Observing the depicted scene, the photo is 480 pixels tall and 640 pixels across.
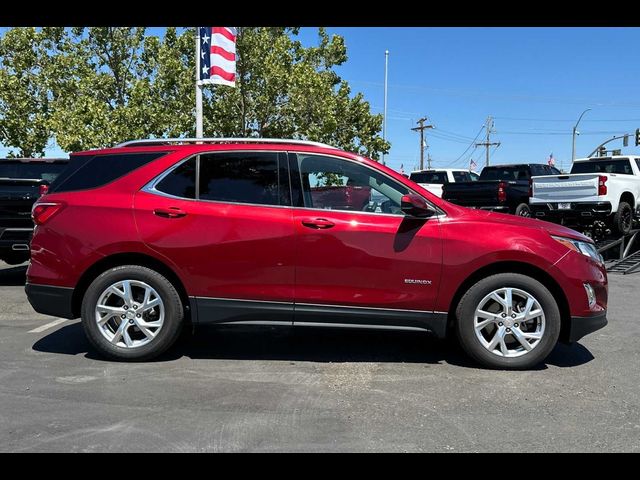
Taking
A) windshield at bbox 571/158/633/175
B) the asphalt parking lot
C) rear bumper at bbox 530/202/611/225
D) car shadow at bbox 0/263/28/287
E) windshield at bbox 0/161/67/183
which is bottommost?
the asphalt parking lot

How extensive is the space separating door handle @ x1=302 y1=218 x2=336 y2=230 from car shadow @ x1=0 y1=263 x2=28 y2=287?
5790mm

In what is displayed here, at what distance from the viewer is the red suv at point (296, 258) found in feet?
14.5

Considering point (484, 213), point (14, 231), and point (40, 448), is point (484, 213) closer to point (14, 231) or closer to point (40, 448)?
point (40, 448)

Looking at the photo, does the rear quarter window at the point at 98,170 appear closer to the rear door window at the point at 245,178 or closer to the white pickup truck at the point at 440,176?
the rear door window at the point at 245,178

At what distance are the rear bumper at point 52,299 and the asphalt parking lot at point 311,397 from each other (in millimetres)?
456

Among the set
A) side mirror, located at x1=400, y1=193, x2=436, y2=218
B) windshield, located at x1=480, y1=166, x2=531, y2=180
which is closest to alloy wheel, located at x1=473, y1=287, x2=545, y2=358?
side mirror, located at x1=400, y1=193, x2=436, y2=218

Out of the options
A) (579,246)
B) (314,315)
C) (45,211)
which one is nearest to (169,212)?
(45,211)

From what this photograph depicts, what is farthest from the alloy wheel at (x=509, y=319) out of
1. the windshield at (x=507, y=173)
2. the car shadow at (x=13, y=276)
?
the windshield at (x=507, y=173)

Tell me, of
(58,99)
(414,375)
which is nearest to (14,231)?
(414,375)

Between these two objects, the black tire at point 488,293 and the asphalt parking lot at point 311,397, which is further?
the black tire at point 488,293

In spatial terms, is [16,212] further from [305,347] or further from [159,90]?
[159,90]

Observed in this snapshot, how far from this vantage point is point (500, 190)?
44.7 ft

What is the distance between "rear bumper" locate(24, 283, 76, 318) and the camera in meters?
4.59

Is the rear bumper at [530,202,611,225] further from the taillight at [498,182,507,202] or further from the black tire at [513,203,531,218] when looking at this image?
Answer: the black tire at [513,203,531,218]
